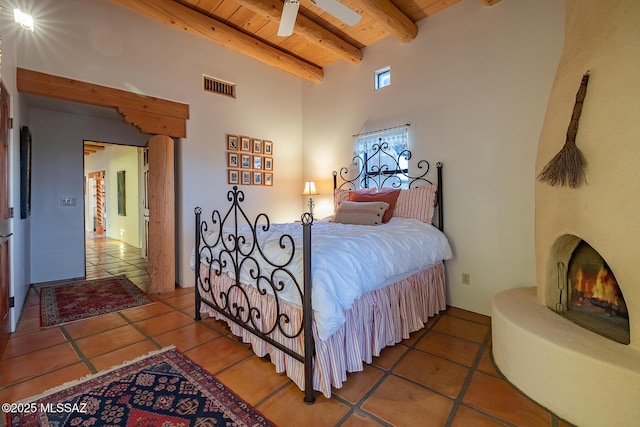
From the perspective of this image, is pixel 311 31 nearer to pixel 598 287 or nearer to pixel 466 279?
pixel 466 279

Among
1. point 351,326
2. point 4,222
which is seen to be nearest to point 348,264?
point 351,326

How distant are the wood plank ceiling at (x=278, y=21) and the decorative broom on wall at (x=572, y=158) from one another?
6.05 ft

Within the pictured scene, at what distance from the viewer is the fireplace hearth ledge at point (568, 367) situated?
4.13ft

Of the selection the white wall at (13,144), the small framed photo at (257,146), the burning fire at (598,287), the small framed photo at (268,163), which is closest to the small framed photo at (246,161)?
the small framed photo at (257,146)

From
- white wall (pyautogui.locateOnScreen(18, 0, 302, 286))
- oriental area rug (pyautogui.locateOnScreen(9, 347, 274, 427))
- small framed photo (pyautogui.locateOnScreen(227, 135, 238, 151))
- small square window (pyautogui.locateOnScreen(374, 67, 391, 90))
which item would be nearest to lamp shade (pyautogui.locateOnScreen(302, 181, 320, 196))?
white wall (pyautogui.locateOnScreen(18, 0, 302, 286))

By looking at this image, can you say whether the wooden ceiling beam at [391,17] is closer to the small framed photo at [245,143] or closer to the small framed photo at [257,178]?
the small framed photo at [245,143]

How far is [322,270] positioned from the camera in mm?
1587

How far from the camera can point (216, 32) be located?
11.1 feet

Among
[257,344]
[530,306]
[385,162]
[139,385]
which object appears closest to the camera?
[139,385]

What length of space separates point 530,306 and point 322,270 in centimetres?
146

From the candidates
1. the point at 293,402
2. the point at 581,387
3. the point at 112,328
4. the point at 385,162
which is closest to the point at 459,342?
the point at 581,387

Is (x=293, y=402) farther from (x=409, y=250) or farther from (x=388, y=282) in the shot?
(x=409, y=250)

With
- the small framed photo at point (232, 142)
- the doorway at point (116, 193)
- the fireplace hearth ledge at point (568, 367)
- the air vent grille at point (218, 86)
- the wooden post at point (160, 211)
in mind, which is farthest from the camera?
the doorway at point (116, 193)

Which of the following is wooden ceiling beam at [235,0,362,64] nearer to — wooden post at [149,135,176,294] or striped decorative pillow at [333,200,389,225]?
wooden post at [149,135,176,294]
